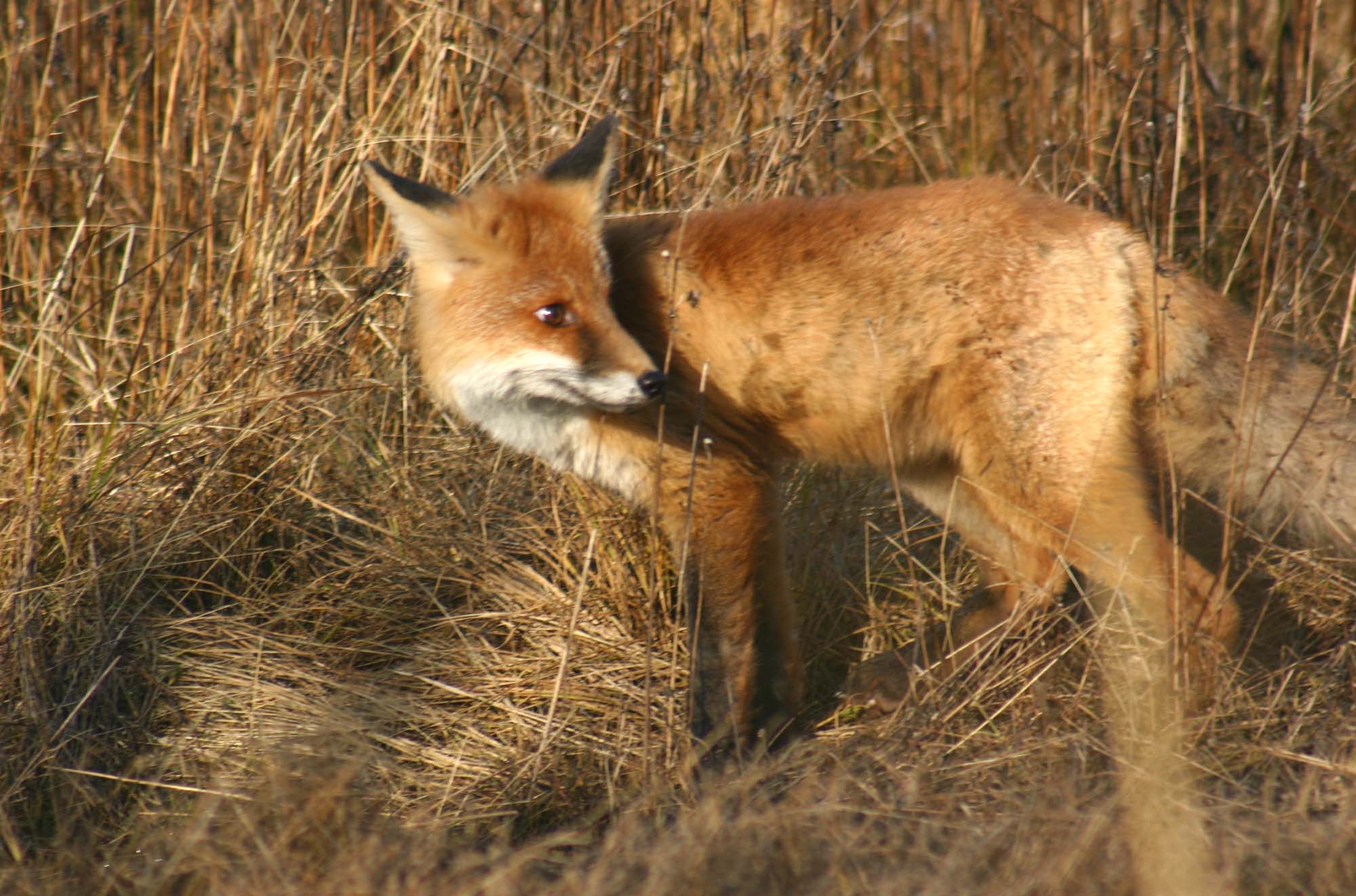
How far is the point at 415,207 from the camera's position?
2.96 m

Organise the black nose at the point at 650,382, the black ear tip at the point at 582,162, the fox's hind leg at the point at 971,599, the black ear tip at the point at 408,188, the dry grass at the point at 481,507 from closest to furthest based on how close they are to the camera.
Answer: the dry grass at the point at 481,507 < the black nose at the point at 650,382 < the black ear tip at the point at 408,188 < the black ear tip at the point at 582,162 < the fox's hind leg at the point at 971,599

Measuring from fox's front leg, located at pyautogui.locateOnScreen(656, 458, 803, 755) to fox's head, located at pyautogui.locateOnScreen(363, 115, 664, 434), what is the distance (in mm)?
372

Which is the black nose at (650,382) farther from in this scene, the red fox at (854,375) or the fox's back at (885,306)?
the fox's back at (885,306)

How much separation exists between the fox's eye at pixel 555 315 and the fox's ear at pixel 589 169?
1.14 feet

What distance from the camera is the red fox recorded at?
9.87 ft

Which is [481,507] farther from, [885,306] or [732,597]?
[885,306]

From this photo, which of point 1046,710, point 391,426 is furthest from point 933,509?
point 391,426

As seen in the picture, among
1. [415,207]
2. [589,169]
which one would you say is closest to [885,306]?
[589,169]

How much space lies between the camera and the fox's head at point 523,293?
9.39ft

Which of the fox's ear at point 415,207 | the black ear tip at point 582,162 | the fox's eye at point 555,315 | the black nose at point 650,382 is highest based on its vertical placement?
the black ear tip at point 582,162

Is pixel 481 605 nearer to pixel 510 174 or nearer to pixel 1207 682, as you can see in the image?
pixel 510 174

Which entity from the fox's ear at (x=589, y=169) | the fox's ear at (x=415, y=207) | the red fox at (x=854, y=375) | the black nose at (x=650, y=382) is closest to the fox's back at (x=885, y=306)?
the red fox at (x=854, y=375)

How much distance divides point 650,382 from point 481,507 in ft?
3.86

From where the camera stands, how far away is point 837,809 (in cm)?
234
